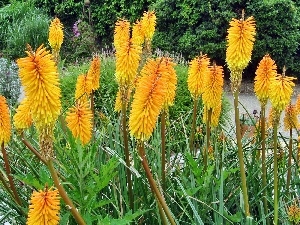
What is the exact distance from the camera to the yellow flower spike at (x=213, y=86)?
8.11 ft

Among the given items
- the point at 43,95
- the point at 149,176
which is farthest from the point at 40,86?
the point at 149,176

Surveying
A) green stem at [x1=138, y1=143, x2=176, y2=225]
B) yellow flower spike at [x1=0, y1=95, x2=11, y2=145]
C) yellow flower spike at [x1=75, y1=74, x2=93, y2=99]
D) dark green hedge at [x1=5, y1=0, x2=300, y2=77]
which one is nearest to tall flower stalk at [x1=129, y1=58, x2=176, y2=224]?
green stem at [x1=138, y1=143, x2=176, y2=225]

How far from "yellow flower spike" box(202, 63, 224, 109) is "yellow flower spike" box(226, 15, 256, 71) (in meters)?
0.34

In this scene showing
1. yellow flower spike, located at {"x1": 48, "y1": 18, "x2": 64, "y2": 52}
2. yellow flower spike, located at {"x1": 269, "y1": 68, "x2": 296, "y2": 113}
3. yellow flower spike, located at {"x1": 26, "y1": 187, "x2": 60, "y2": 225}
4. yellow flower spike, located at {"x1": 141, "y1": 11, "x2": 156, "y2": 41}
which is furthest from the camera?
yellow flower spike, located at {"x1": 48, "y1": 18, "x2": 64, "y2": 52}

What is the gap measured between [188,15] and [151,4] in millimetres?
1295

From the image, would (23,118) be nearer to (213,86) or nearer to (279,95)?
(213,86)

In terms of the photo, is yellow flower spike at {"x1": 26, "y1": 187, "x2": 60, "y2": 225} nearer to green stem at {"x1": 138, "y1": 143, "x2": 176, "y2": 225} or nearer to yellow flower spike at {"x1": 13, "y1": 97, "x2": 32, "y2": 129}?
green stem at {"x1": 138, "y1": 143, "x2": 176, "y2": 225}

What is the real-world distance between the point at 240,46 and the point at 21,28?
35.2 ft

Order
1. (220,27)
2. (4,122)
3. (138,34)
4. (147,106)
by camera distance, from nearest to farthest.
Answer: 1. (147,106)
2. (4,122)
3. (138,34)
4. (220,27)

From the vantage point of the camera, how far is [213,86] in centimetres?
250

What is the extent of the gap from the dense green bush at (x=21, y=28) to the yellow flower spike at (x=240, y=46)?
9.90m

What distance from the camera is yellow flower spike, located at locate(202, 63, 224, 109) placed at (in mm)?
2473

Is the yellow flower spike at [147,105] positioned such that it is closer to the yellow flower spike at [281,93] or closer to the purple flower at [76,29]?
the yellow flower spike at [281,93]

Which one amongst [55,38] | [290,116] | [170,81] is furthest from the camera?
[55,38]
